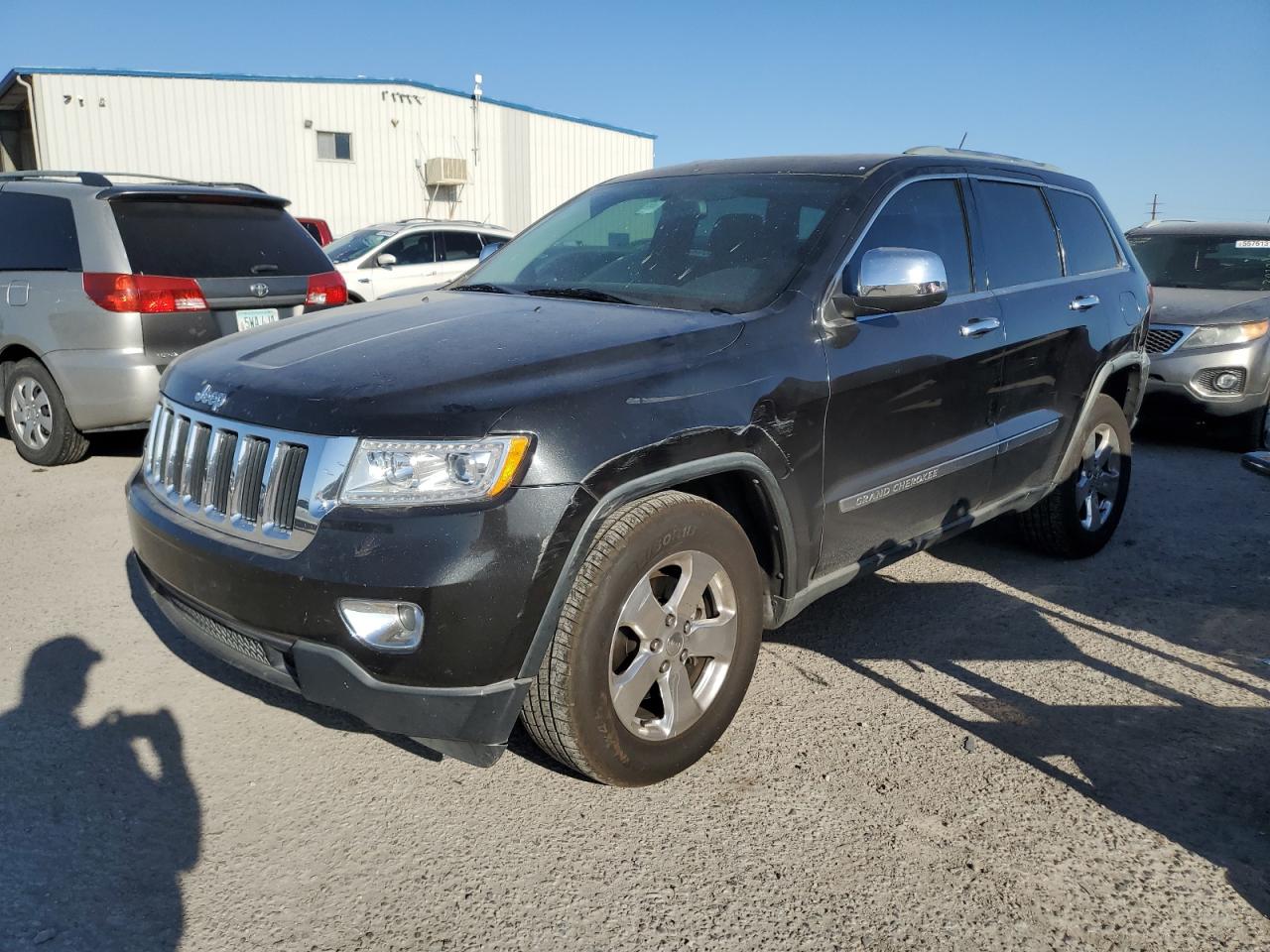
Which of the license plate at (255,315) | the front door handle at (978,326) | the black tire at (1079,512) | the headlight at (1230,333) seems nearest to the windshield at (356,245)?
the license plate at (255,315)

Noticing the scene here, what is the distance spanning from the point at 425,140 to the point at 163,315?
20771 mm

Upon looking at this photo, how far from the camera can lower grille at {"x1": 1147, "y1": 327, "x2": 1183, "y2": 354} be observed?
7.76 meters

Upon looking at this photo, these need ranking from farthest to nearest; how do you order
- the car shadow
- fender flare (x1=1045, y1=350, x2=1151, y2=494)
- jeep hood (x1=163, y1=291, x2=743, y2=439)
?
fender flare (x1=1045, y1=350, x2=1151, y2=494) → the car shadow → jeep hood (x1=163, y1=291, x2=743, y2=439)

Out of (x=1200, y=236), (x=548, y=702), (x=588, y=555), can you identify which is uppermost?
(x=1200, y=236)

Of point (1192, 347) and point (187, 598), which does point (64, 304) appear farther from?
point (1192, 347)

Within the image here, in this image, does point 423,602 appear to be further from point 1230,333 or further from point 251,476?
point 1230,333

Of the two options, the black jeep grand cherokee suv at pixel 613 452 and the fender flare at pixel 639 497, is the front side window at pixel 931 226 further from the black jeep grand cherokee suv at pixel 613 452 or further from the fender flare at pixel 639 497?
the fender flare at pixel 639 497

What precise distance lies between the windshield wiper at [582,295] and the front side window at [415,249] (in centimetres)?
922

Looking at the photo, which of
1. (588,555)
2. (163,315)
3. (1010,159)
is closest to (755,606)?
(588,555)

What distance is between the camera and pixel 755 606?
296 centimetres

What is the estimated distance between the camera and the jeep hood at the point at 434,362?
238cm

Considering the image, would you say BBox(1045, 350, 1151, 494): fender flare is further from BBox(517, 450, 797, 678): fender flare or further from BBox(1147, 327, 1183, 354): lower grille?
BBox(1147, 327, 1183, 354): lower grille

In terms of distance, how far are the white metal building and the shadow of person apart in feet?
68.7

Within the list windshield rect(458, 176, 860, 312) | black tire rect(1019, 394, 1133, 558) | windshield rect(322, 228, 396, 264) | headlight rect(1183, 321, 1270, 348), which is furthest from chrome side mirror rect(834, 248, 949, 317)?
windshield rect(322, 228, 396, 264)
